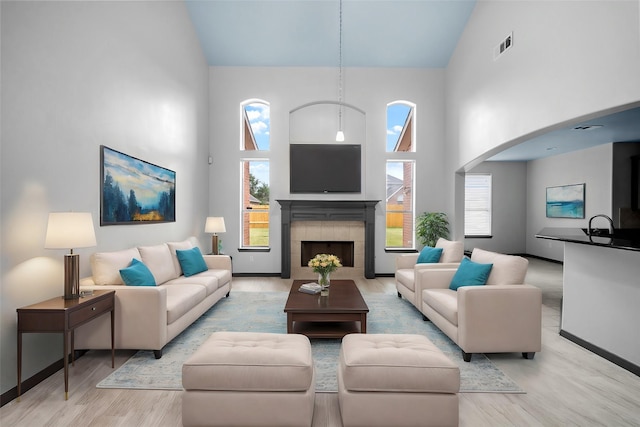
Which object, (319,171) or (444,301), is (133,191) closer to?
(319,171)

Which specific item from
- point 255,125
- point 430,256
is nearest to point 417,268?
point 430,256

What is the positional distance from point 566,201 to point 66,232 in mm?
9624

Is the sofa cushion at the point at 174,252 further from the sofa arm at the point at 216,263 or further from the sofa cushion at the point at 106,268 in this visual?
the sofa cushion at the point at 106,268

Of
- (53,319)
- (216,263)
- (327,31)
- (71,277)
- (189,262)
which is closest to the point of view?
(53,319)

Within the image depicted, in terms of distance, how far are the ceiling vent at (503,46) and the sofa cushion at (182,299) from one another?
5.16 meters

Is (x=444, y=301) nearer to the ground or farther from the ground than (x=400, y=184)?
nearer to the ground

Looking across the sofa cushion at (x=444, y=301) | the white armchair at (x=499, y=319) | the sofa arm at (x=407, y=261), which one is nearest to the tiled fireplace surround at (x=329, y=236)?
the sofa arm at (x=407, y=261)

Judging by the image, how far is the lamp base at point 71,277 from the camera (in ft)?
8.64

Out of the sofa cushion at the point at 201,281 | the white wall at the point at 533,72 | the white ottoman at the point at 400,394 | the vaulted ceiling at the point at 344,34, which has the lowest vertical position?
the white ottoman at the point at 400,394

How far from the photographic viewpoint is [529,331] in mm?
2986

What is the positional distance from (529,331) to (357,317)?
1516 millimetres

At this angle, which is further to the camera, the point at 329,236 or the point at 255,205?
the point at 255,205

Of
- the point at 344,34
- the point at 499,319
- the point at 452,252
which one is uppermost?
the point at 344,34

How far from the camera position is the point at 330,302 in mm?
3621
